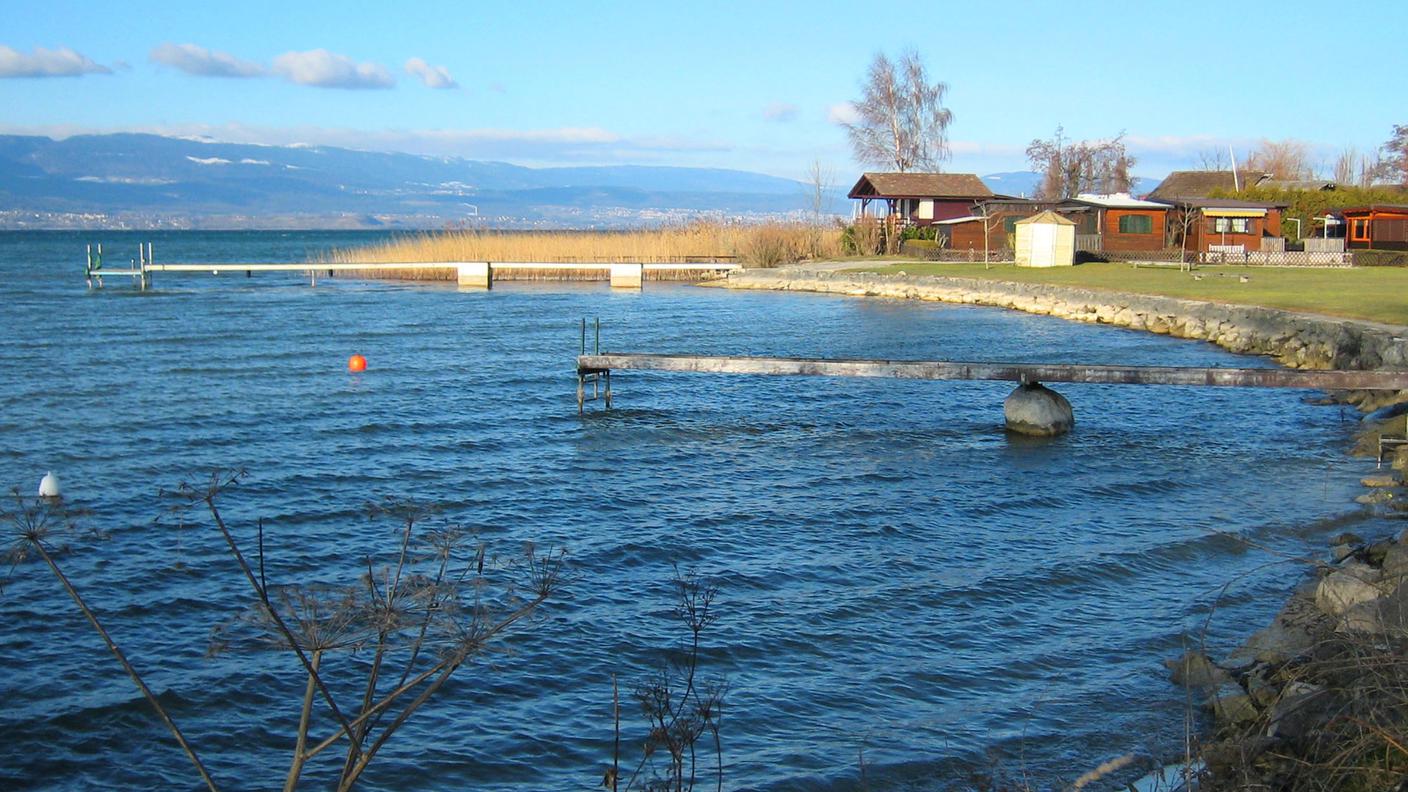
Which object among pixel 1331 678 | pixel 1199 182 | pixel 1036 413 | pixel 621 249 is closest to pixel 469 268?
pixel 621 249

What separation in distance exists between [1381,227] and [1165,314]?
29.2 metres

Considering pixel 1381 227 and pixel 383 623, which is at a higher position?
pixel 1381 227

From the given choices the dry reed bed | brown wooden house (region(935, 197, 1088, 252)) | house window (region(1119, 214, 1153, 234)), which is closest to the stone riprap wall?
the dry reed bed

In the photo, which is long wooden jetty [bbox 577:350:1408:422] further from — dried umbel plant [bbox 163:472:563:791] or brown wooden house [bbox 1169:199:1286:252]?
brown wooden house [bbox 1169:199:1286:252]

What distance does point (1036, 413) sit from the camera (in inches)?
787

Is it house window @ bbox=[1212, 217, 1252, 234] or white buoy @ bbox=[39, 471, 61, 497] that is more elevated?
house window @ bbox=[1212, 217, 1252, 234]

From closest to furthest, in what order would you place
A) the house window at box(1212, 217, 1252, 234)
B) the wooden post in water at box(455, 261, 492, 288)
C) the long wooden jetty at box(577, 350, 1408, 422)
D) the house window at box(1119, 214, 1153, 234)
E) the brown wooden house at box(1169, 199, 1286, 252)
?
1. the long wooden jetty at box(577, 350, 1408, 422)
2. the wooden post in water at box(455, 261, 492, 288)
3. the brown wooden house at box(1169, 199, 1286, 252)
4. the house window at box(1212, 217, 1252, 234)
5. the house window at box(1119, 214, 1153, 234)

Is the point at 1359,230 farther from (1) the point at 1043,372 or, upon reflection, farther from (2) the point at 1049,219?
(1) the point at 1043,372

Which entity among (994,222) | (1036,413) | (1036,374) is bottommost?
(1036,413)

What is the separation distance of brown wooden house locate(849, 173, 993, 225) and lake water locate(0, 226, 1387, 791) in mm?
41961

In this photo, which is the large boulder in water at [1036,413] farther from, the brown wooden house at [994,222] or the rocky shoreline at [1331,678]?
the brown wooden house at [994,222]

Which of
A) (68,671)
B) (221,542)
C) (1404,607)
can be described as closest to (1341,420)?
(1404,607)

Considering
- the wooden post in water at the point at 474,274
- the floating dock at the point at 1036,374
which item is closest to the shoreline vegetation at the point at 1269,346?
the floating dock at the point at 1036,374

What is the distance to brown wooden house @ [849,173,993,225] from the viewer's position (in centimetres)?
7050
